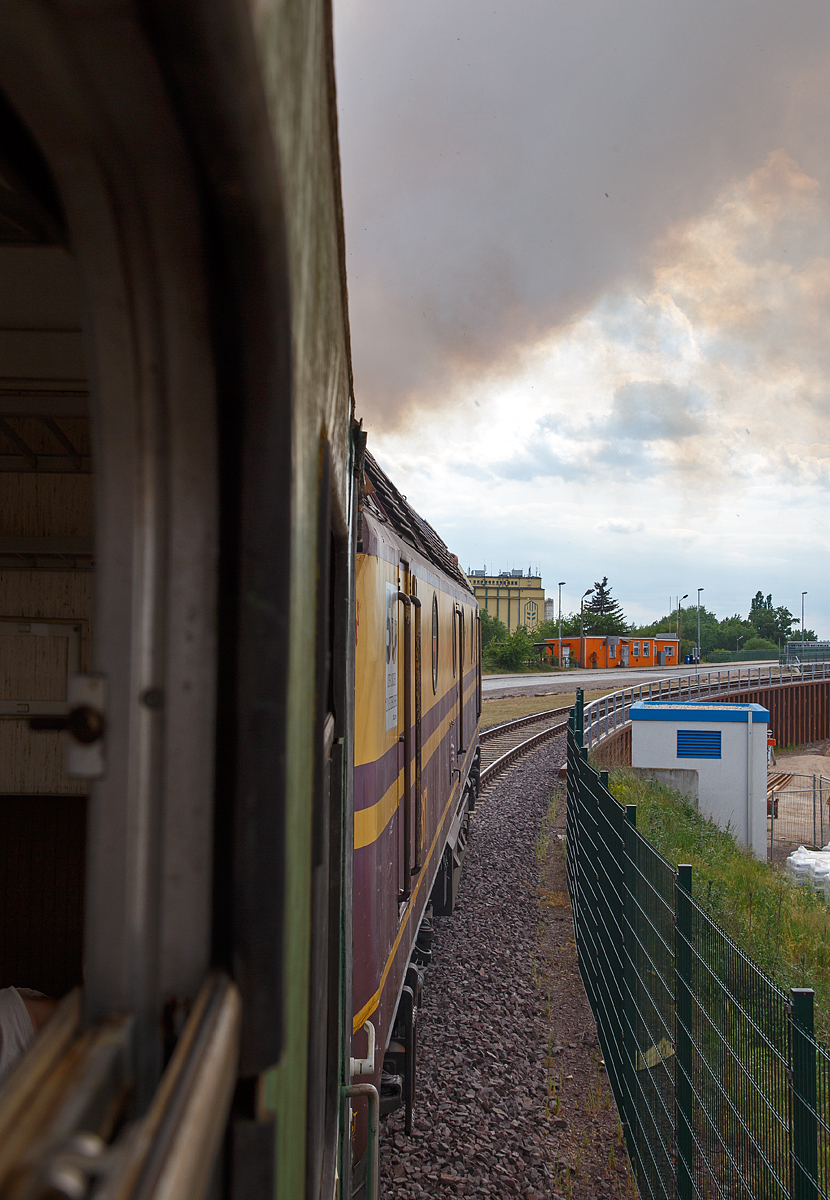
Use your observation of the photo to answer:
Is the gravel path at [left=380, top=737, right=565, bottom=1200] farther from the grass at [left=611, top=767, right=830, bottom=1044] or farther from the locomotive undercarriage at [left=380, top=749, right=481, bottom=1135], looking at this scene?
the grass at [left=611, top=767, right=830, bottom=1044]

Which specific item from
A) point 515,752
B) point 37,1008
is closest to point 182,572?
point 37,1008

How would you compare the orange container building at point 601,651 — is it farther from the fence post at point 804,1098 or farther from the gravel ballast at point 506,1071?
the fence post at point 804,1098

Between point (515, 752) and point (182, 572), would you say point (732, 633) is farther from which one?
point (182, 572)

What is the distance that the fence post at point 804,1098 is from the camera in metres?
2.36

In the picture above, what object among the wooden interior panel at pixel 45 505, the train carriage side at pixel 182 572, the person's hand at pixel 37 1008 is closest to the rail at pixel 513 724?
the wooden interior panel at pixel 45 505

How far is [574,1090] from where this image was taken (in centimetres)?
539

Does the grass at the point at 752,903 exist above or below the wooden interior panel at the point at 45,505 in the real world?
below

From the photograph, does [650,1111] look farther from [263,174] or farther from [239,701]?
[263,174]

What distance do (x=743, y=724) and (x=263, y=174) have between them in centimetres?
1702

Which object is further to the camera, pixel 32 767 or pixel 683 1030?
pixel 683 1030

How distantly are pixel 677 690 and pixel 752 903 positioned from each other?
21.6 meters

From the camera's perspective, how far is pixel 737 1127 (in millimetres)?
3578

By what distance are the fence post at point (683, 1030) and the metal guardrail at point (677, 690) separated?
14640 millimetres

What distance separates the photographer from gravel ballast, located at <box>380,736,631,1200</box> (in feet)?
14.7
